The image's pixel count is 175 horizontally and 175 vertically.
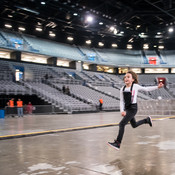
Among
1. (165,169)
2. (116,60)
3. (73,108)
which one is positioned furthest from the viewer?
(116,60)

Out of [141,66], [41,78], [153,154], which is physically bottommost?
[153,154]

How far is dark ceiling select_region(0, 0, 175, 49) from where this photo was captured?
2752 cm

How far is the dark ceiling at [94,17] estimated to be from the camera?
90.3 feet

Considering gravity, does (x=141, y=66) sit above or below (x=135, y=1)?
below

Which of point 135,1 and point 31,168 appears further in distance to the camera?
point 135,1

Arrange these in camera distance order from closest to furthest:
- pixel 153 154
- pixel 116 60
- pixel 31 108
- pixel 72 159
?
pixel 72 159
pixel 153 154
pixel 31 108
pixel 116 60

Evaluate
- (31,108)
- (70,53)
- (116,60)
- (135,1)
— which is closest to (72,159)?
(31,108)

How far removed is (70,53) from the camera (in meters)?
39.9

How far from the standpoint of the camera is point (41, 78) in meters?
28.0

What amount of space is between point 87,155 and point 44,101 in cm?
1816

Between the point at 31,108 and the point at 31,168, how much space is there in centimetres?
1633

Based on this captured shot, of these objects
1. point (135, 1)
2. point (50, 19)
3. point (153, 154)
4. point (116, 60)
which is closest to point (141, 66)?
point (116, 60)

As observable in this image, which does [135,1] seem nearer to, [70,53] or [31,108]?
[70,53]

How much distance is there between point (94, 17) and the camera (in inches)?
1169
